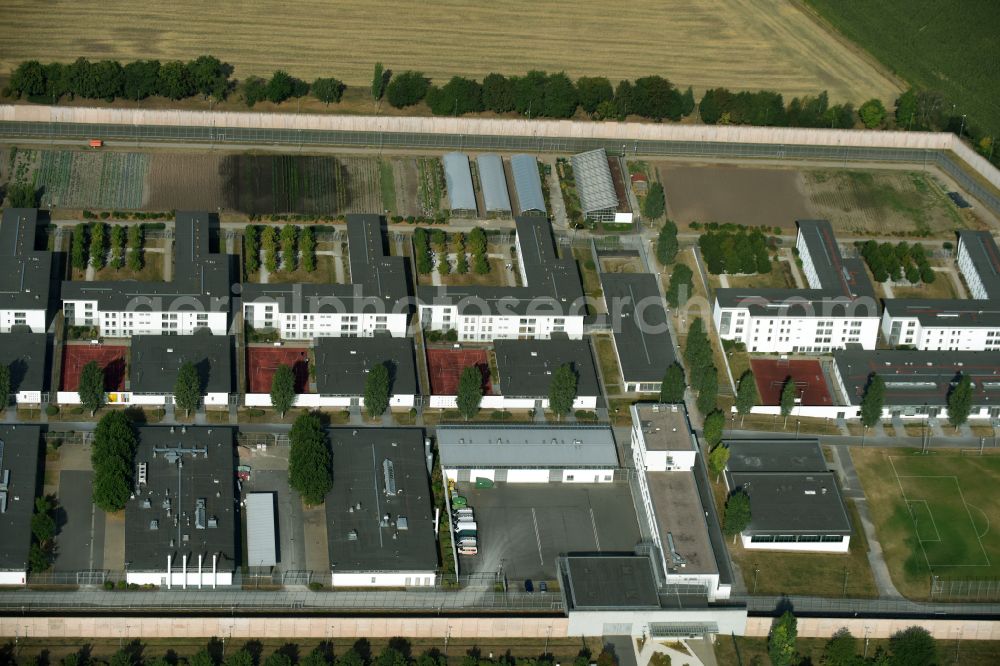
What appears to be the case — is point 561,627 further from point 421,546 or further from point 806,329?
point 806,329

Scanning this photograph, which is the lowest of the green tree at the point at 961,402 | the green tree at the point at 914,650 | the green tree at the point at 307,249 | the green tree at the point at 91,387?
the green tree at the point at 914,650

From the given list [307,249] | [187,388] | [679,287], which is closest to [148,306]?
[187,388]

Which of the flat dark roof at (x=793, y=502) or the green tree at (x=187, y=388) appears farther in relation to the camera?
the green tree at (x=187, y=388)

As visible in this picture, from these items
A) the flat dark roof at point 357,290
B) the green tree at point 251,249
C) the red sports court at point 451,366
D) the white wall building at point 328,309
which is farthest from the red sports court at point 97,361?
the red sports court at point 451,366

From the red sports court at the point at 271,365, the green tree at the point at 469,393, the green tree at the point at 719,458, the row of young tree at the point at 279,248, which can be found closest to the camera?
the green tree at the point at 719,458

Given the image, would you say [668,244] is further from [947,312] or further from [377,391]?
[377,391]

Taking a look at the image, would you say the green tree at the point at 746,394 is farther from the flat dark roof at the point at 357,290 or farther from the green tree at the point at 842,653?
the flat dark roof at the point at 357,290

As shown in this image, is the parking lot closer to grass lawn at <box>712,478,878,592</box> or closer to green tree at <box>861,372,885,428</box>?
grass lawn at <box>712,478,878,592</box>
